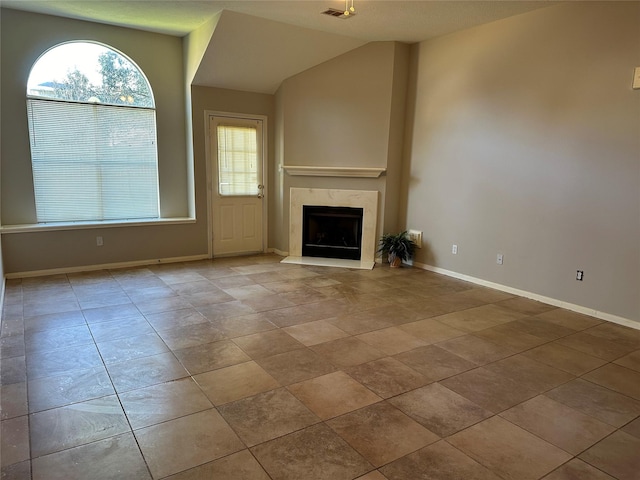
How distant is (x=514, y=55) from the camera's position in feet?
14.1

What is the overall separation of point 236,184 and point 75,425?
4310mm

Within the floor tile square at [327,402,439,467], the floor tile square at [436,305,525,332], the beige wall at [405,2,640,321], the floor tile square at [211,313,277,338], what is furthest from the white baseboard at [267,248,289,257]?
the floor tile square at [327,402,439,467]

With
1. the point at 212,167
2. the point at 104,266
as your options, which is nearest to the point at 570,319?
the point at 212,167

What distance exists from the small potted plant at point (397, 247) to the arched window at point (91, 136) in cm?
320

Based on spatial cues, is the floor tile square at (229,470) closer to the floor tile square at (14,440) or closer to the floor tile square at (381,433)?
the floor tile square at (381,433)

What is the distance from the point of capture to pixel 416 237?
557 cm

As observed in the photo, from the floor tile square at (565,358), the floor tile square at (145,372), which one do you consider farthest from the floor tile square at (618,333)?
the floor tile square at (145,372)

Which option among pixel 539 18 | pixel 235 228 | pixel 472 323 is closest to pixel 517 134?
pixel 539 18

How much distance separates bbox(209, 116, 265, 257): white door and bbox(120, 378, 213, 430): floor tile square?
3666 millimetres

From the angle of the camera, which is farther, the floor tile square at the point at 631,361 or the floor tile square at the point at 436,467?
the floor tile square at the point at 631,361

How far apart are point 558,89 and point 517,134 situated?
21.2 inches

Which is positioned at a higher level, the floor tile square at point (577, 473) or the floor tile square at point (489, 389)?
the floor tile square at point (489, 389)

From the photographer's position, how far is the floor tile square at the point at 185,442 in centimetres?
185

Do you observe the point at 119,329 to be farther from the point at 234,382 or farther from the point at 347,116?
the point at 347,116
